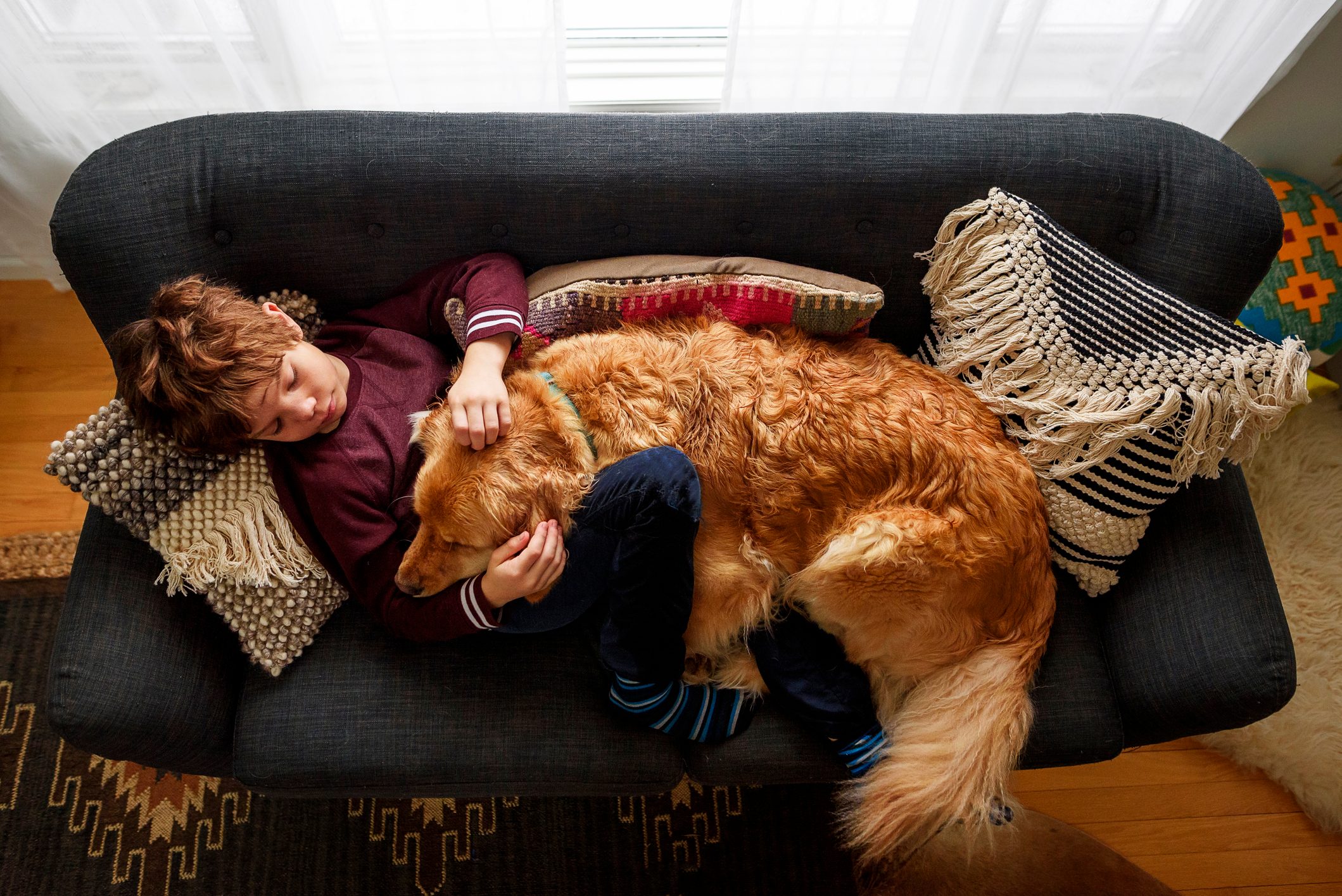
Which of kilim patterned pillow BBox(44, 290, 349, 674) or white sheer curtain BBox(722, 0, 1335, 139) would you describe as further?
white sheer curtain BBox(722, 0, 1335, 139)

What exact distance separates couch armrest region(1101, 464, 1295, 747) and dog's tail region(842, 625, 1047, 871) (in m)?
0.24

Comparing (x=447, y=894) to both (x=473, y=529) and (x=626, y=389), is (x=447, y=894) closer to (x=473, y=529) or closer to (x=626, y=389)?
(x=473, y=529)

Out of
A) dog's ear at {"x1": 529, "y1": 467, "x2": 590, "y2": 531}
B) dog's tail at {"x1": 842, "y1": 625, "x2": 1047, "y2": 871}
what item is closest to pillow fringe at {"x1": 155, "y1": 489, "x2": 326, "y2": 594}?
dog's ear at {"x1": 529, "y1": 467, "x2": 590, "y2": 531}

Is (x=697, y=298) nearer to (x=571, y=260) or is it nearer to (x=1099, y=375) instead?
(x=571, y=260)

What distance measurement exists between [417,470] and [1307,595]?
7.68ft

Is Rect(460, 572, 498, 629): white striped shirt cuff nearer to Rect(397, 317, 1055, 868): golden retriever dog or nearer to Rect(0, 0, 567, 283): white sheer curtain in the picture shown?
Rect(397, 317, 1055, 868): golden retriever dog

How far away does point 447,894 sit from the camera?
5.98ft

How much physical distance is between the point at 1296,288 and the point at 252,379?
8.40 ft

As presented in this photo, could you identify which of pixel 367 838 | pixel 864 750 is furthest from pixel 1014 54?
pixel 367 838

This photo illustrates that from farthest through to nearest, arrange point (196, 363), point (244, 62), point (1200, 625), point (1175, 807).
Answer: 1. point (1175, 807)
2. point (244, 62)
3. point (1200, 625)
4. point (196, 363)

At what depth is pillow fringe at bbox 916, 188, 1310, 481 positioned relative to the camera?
1387 millimetres

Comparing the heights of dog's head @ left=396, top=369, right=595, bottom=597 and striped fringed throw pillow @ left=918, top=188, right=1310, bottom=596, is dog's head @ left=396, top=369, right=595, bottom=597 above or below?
below

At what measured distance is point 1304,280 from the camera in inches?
81.9

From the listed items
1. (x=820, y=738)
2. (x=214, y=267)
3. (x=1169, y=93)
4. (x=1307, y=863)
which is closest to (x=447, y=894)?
(x=820, y=738)
